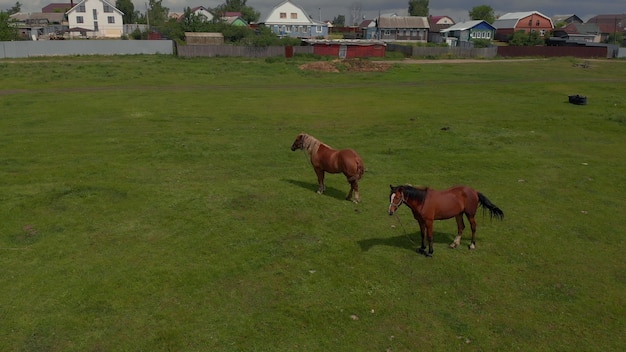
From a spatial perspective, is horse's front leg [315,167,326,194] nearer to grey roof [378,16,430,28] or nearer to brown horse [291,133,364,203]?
brown horse [291,133,364,203]

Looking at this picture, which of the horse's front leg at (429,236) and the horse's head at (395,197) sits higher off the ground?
the horse's head at (395,197)

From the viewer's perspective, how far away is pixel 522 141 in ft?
81.9

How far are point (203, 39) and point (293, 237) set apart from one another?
3149 inches

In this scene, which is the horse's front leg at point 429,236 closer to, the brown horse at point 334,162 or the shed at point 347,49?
the brown horse at point 334,162

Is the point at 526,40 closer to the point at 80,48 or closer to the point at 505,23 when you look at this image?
the point at 505,23

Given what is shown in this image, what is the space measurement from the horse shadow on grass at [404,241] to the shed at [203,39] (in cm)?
7983

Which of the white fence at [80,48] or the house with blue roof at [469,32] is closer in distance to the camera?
the white fence at [80,48]

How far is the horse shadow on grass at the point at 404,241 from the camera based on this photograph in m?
13.1

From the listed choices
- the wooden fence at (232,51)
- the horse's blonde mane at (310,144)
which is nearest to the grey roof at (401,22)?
the wooden fence at (232,51)

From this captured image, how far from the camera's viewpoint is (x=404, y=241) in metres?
13.4

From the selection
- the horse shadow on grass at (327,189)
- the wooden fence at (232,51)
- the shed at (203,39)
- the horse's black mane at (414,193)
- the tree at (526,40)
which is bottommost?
the horse shadow on grass at (327,189)

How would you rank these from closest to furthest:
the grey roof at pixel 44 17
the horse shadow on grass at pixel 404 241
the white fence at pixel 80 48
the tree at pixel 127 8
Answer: the horse shadow on grass at pixel 404 241, the white fence at pixel 80 48, the grey roof at pixel 44 17, the tree at pixel 127 8

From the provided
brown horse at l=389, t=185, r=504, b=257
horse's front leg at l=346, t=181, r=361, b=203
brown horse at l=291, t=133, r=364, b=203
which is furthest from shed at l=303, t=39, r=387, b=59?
brown horse at l=389, t=185, r=504, b=257

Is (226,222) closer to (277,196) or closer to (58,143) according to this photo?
(277,196)
